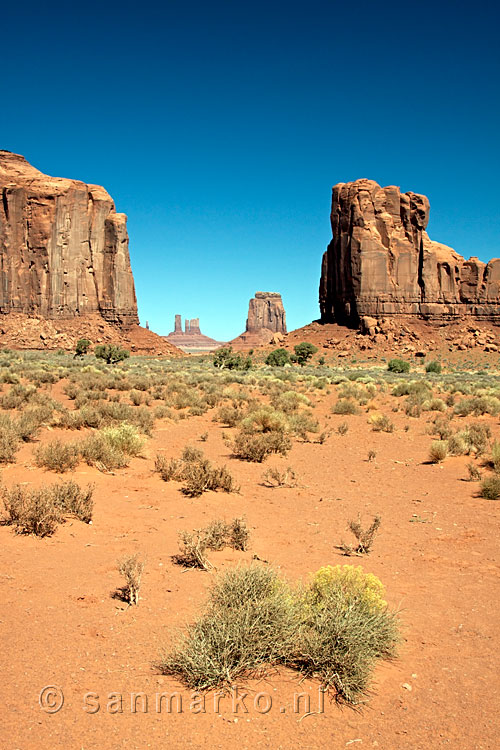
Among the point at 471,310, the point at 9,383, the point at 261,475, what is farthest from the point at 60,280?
the point at 261,475

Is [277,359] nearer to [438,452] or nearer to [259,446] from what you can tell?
[438,452]

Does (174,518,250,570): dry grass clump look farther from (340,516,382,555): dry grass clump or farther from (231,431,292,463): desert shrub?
(231,431,292,463): desert shrub

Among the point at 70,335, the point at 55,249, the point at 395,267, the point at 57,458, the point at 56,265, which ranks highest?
the point at 55,249

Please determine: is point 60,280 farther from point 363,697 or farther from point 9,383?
point 363,697

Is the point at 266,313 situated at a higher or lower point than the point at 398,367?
higher

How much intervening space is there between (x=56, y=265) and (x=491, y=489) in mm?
69269

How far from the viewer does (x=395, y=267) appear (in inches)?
2741

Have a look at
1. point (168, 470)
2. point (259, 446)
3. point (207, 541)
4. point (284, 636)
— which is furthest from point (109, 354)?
point (284, 636)

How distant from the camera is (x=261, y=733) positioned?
2.86 m

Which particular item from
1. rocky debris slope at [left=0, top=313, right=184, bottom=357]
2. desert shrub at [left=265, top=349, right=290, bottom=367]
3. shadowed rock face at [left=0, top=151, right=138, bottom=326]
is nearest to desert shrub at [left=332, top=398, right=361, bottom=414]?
desert shrub at [left=265, top=349, right=290, bottom=367]

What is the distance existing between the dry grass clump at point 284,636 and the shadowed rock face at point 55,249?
6987cm

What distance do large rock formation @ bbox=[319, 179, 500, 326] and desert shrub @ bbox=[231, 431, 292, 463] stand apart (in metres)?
59.1

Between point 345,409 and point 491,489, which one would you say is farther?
point 345,409

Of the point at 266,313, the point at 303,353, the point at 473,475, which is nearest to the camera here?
the point at 473,475
